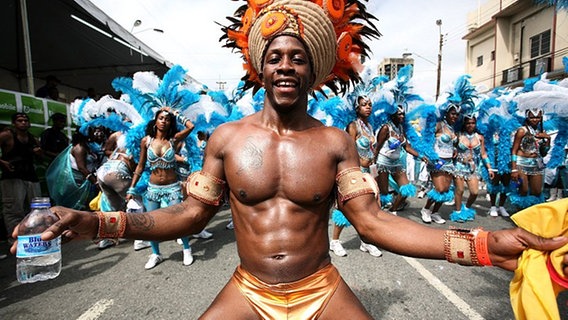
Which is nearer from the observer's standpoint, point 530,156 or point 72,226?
point 72,226

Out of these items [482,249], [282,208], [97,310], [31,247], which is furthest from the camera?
Result: [97,310]

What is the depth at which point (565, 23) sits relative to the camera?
1838 cm

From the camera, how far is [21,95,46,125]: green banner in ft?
19.2

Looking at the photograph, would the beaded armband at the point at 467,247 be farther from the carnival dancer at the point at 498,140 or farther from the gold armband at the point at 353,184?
the carnival dancer at the point at 498,140

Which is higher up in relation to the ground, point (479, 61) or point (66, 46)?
point (479, 61)

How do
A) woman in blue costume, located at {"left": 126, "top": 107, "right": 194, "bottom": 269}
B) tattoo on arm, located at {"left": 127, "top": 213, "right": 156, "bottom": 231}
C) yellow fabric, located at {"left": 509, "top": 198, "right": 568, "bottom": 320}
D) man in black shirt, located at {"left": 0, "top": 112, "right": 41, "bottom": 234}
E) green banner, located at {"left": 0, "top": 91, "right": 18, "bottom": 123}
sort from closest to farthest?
yellow fabric, located at {"left": 509, "top": 198, "right": 568, "bottom": 320}
tattoo on arm, located at {"left": 127, "top": 213, "right": 156, "bottom": 231}
woman in blue costume, located at {"left": 126, "top": 107, "right": 194, "bottom": 269}
man in black shirt, located at {"left": 0, "top": 112, "right": 41, "bottom": 234}
green banner, located at {"left": 0, "top": 91, "right": 18, "bottom": 123}

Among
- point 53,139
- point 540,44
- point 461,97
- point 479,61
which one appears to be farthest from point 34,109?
point 479,61

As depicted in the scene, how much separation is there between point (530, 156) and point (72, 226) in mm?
7350

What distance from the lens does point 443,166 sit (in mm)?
6145

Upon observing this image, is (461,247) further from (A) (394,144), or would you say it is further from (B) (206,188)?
(A) (394,144)

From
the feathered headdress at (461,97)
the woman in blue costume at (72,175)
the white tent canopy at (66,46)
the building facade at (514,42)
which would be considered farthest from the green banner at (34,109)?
the building facade at (514,42)

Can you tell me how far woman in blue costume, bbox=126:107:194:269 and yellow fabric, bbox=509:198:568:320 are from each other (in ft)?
13.1

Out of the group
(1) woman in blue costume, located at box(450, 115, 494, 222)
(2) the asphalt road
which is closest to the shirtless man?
(2) the asphalt road

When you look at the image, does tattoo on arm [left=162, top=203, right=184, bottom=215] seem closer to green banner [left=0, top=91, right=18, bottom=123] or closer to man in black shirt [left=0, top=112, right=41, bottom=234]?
man in black shirt [left=0, top=112, right=41, bottom=234]
